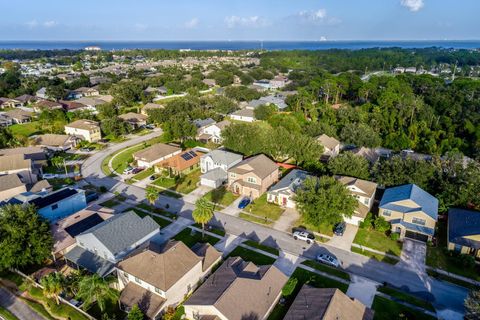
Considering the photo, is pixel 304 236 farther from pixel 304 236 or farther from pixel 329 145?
pixel 329 145

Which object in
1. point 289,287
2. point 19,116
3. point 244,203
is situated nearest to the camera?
point 289,287

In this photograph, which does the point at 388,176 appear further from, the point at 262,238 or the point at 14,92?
the point at 14,92

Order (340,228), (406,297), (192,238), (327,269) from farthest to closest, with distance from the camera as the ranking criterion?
(340,228) → (192,238) → (327,269) → (406,297)

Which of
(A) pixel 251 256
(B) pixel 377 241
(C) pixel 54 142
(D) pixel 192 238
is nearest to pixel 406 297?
(B) pixel 377 241

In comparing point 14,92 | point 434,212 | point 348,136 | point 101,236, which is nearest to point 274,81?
point 348,136

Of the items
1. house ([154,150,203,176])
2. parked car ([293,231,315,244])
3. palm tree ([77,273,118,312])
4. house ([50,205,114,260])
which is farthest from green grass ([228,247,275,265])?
house ([154,150,203,176])

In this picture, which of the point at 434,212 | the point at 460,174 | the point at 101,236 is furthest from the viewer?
the point at 460,174

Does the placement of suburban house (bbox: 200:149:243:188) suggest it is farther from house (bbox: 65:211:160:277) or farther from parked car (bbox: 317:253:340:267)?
parked car (bbox: 317:253:340:267)
